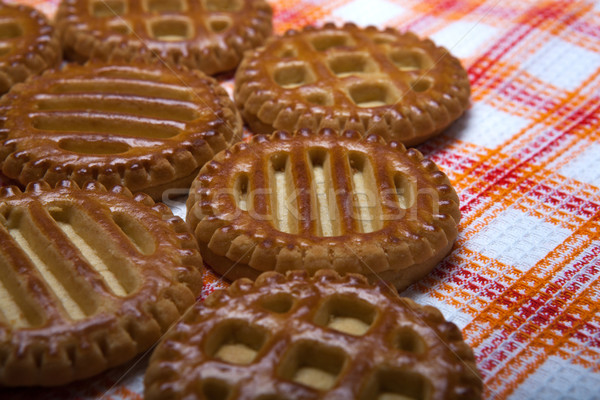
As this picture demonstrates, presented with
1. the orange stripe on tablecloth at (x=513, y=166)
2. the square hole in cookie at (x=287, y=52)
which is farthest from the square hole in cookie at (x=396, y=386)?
the square hole in cookie at (x=287, y=52)

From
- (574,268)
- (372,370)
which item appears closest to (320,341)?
(372,370)

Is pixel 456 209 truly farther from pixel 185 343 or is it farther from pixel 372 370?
pixel 185 343

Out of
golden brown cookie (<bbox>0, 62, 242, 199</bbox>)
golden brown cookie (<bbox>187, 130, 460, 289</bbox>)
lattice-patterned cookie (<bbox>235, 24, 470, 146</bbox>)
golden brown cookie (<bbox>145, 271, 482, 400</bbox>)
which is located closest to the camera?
golden brown cookie (<bbox>145, 271, 482, 400</bbox>)

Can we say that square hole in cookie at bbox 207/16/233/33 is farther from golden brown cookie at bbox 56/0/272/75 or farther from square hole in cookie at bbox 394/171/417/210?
square hole in cookie at bbox 394/171/417/210

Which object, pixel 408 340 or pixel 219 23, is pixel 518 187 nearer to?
pixel 408 340

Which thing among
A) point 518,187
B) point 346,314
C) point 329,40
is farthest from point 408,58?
point 346,314

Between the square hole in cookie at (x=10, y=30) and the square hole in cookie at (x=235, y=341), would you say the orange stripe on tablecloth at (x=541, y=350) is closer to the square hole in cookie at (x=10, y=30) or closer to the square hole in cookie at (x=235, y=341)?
the square hole in cookie at (x=235, y=341)

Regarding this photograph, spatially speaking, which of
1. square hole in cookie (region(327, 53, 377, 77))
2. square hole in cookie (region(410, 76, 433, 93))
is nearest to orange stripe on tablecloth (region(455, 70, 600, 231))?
square hole in cookie (region(410, 76, 433, 93))
